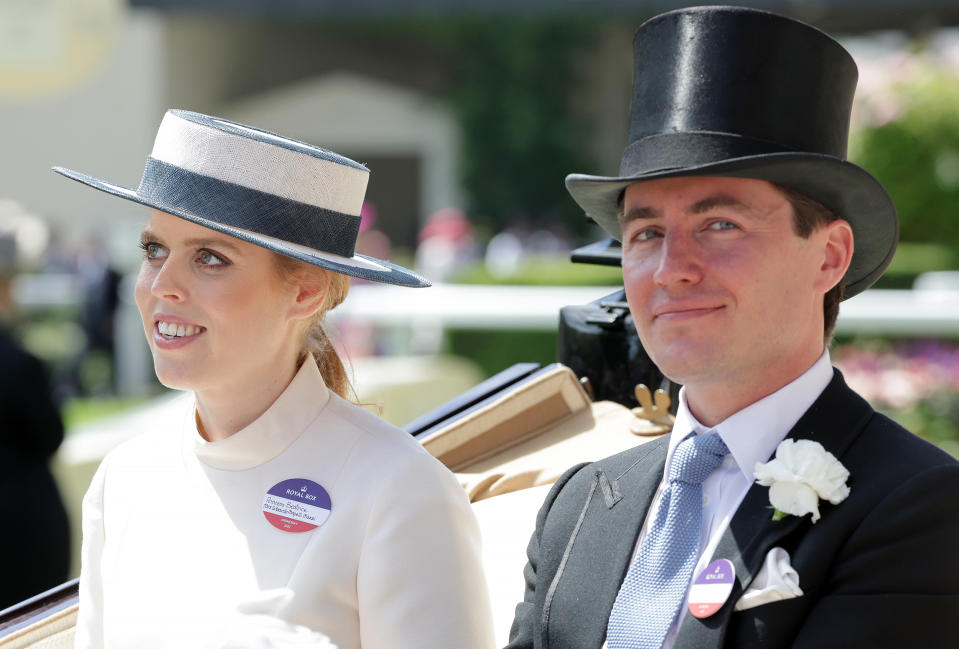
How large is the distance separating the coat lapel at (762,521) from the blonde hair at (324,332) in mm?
835

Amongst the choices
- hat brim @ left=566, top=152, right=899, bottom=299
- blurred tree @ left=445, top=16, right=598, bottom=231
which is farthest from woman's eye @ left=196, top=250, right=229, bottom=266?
blurred tree @ left=445, top=16, right=598, bottom=231

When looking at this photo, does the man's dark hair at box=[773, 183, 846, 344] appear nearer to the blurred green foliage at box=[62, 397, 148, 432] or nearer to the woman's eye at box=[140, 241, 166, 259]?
the woman's eye at box=[140, 241, 166, 259]

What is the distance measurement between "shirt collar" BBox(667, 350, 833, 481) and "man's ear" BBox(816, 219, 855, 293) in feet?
0.47

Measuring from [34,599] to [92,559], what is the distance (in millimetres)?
378

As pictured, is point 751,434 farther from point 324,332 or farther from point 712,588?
point 324,332

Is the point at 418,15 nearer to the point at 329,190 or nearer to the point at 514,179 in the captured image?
the point at 514,179

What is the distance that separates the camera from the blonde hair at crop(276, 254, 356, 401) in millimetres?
2152

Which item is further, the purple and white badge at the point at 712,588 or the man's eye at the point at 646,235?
the man's eye at the point at 646,235

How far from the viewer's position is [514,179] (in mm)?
27062

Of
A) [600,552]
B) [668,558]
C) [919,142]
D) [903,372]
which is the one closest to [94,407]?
[919,142]

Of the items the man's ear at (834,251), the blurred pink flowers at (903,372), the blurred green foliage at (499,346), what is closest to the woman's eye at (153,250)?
the man's ear at (834,251)

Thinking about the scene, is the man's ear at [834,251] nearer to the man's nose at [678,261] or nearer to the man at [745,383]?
the man at [745,383]

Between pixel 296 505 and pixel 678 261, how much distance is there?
755mm

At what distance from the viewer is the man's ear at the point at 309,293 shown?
7.11 feet
